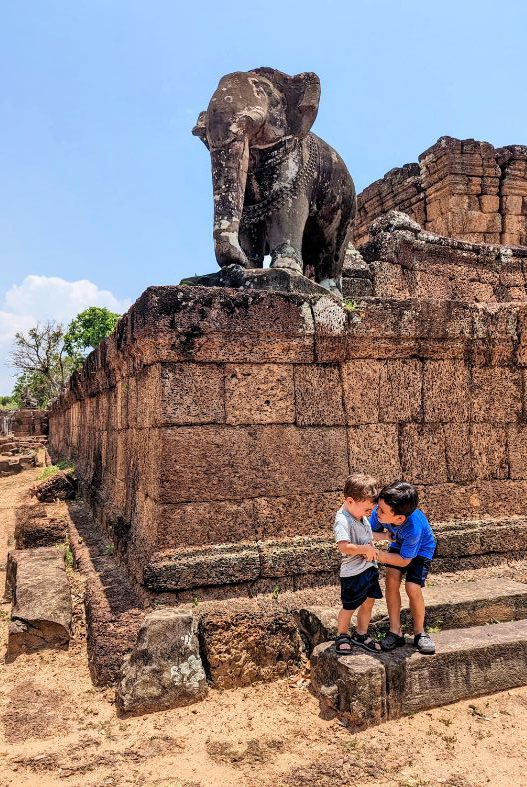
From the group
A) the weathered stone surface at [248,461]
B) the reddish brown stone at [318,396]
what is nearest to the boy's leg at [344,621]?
the weathered stone surface at [248,461]

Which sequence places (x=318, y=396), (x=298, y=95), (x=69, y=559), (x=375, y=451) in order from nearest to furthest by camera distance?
(x=318, y=396)
(x=375, y=451)
(x=298, y=95)
(x=69, y=559)

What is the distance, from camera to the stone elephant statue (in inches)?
172

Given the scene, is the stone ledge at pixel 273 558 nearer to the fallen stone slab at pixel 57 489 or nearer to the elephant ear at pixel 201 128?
the elephant ear at pixel 201 128

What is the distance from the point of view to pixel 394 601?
10.3 ft

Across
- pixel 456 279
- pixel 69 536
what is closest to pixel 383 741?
pixel 69 536

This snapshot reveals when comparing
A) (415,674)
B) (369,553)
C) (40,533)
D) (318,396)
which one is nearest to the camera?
(415,674)

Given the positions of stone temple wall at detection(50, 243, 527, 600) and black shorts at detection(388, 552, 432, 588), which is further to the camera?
stone temple wall at detection(50, 243, 527, 600)

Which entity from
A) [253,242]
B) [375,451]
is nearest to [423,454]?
[375,451]

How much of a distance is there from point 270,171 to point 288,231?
50cm

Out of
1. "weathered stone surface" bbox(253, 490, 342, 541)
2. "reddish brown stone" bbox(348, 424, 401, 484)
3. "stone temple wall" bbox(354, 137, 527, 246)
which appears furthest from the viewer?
"stone temple wall" bbox(354, 137, 527, 246)

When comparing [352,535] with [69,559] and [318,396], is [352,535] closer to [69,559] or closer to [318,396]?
[318,396]

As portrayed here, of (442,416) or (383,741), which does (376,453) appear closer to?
(442,416)

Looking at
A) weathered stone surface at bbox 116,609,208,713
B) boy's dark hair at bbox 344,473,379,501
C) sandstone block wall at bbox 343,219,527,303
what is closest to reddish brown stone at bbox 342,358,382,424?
boy's dark hair at bbox 344,473,379,501

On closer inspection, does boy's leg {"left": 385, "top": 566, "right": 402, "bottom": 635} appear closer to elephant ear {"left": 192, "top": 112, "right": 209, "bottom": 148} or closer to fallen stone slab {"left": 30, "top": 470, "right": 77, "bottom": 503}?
elephant ear {"left": 192, "top": 112, "right": 209, "bottom": 148}
